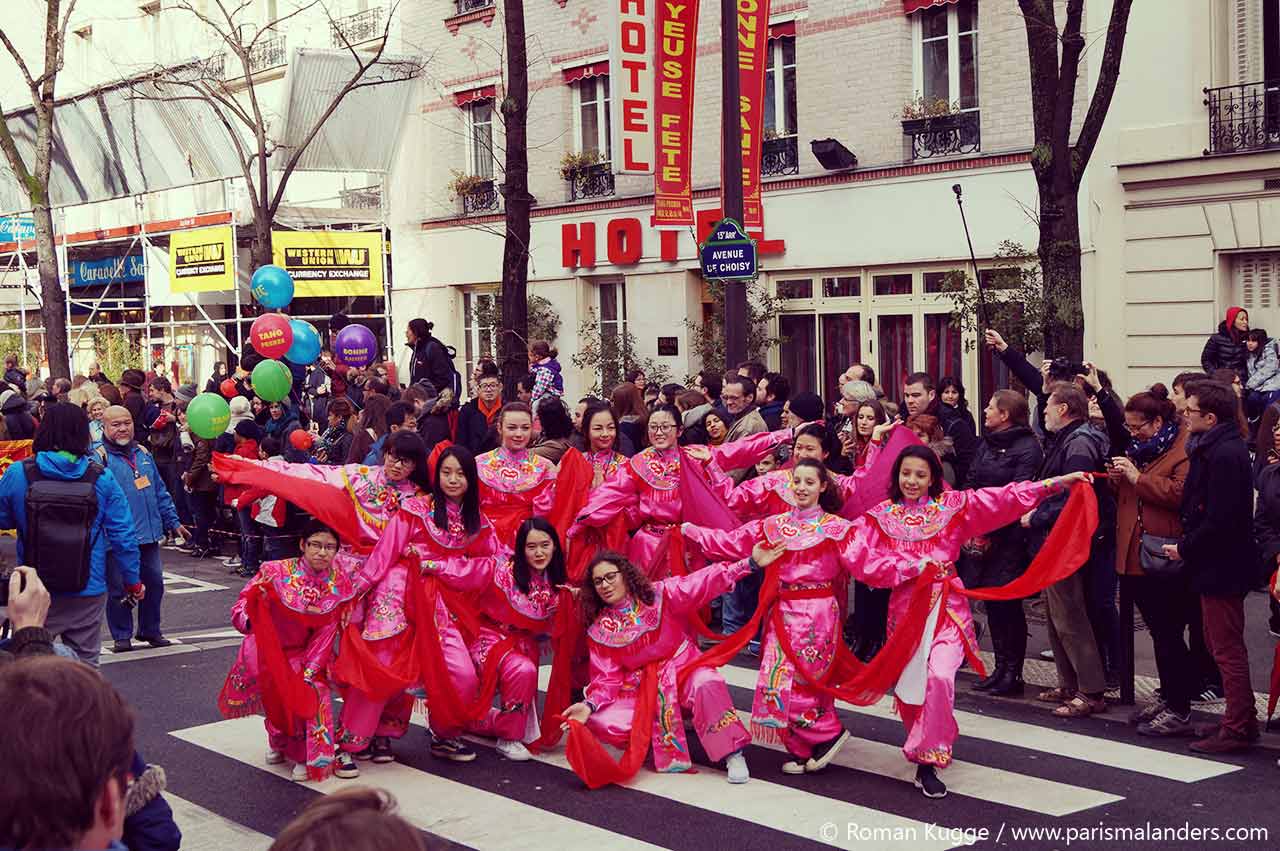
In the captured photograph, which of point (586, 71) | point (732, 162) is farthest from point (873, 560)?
point (586, 71)

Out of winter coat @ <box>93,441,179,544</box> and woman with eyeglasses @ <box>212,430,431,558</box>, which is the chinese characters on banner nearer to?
winter coat @ <box>93,441,179,544</box>

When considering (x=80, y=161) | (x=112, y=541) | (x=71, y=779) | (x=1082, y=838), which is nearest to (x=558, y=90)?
(x=80, y=161)

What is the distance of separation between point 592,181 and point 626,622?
17003mm

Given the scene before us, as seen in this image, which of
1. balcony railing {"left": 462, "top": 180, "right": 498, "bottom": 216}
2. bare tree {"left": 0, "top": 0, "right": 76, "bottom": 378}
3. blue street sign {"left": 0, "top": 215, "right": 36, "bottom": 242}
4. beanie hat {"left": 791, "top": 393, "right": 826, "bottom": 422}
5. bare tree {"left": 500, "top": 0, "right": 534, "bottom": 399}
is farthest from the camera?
blue street sign {"left": 0, "top": 215, "right": 36, "bottom": 242}

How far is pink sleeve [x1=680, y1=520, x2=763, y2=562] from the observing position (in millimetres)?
7879

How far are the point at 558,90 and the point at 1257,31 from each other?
453 inches

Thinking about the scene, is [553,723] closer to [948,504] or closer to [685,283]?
[948,504]

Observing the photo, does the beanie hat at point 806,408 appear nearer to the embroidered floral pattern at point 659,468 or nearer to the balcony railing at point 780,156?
the embroidered floral pattern at point 659,468

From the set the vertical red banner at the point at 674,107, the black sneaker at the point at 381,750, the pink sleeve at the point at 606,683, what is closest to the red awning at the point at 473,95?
the vertical red banner at the point at 674,107

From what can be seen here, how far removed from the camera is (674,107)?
1791 cm

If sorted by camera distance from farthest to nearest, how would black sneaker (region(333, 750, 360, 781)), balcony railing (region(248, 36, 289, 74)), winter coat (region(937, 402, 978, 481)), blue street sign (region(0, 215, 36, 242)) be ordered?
blue street sign (region(0, 215, 36, 242)) < balcony railing (region(248, 36, 289, 74)) < winter coat (region(937, 402, 978, 481)) < black sneaker (region(333, 750, 360, 781))

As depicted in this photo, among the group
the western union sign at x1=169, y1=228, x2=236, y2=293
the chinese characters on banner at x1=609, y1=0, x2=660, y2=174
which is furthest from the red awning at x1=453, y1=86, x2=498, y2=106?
the chinese characters on banner at x1=609, y1=0, x2=660, y2=174

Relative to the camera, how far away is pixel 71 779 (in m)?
2.56

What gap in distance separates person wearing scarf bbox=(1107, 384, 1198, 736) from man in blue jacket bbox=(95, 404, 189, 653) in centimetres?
644
